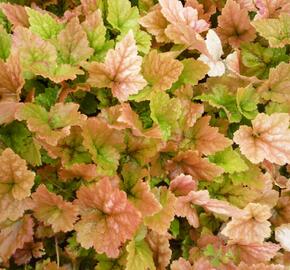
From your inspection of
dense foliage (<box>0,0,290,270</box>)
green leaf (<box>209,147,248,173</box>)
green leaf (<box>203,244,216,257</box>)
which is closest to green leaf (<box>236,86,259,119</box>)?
dense foliage (<box>0,0,290,270</box>)

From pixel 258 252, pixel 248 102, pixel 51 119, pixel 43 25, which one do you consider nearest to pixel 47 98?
pixel 51 119

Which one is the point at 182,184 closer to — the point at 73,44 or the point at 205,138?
the point at 205,138

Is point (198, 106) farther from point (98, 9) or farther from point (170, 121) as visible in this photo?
point (98, 9)

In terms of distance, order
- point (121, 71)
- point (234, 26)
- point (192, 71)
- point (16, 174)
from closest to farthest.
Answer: point (16, 174)
point (121, 71)
point (192, 71)
point (234, 26)

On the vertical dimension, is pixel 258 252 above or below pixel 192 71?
below

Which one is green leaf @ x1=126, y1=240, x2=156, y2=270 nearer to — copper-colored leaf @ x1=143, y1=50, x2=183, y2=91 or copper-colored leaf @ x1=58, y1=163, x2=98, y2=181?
copper-colored leaf @ x1=58, y1=163, x2=98, y2=181
